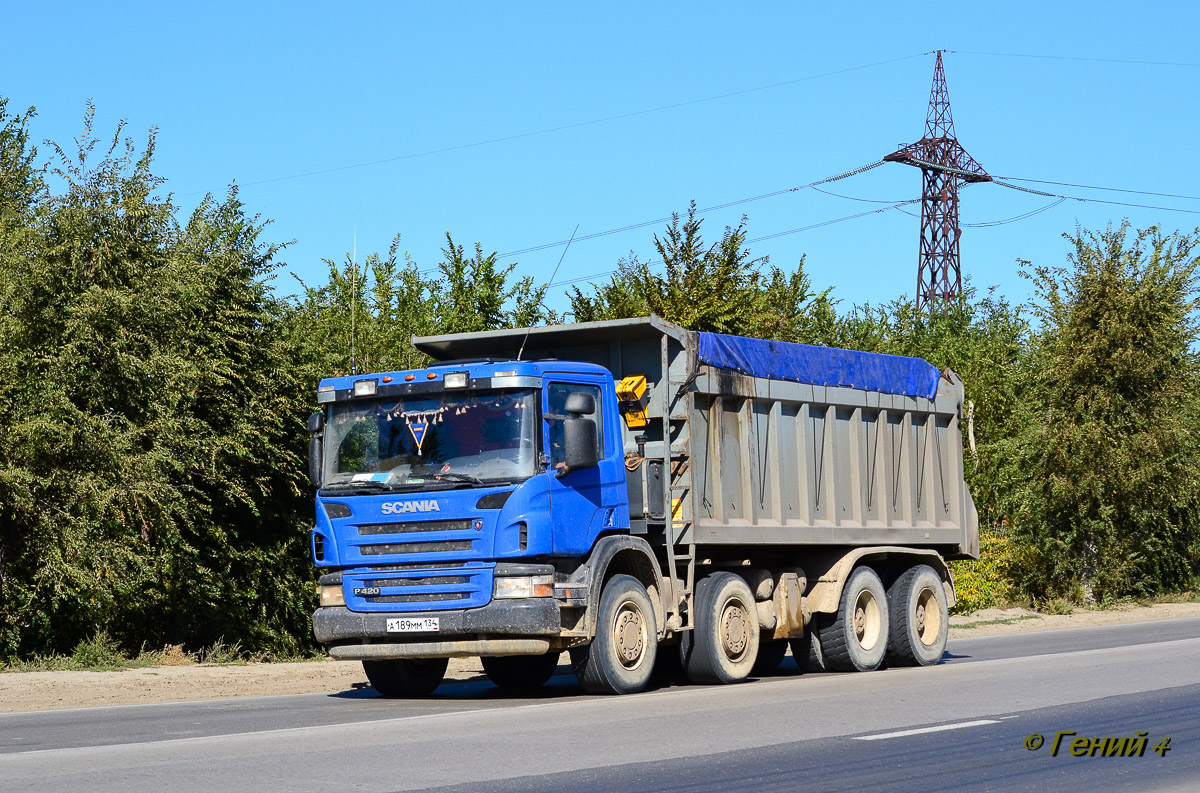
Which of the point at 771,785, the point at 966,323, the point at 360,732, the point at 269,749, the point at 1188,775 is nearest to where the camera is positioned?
the point at 771,785

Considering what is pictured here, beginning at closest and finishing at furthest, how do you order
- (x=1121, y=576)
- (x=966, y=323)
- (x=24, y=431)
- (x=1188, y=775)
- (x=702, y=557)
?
(x=1188, y=775) < (x=702, y=557) < (x=24, y=431) < (x=1121, y=576) < (x=966, y=323)

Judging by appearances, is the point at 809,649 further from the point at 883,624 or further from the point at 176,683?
the point at 176,683

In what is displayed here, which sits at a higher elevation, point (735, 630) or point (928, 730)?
point (735, 630)

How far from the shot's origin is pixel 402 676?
13844mm

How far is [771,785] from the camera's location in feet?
25.2

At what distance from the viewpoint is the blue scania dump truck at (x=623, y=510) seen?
40.2 ft

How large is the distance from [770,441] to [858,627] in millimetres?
2728

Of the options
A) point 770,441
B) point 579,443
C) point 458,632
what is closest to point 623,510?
point 579,443

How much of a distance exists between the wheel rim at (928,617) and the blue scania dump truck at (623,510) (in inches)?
1.3

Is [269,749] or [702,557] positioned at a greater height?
[702,557]

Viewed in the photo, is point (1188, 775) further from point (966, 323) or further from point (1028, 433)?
point (966, 323)

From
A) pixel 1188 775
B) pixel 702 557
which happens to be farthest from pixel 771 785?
pixel 702 557

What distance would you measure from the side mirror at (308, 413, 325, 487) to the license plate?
159 centimetres

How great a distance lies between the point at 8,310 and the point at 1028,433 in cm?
2117
